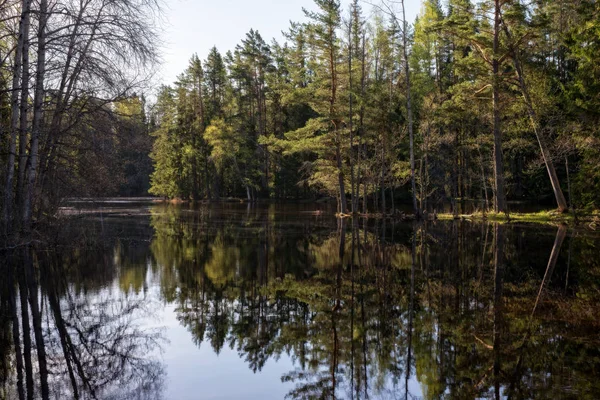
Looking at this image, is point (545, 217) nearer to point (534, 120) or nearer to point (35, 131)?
point (534, 120)

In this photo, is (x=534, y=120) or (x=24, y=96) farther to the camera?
(x=534, y=120)

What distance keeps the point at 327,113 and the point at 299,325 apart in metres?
25.7

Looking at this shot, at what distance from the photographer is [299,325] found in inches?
291

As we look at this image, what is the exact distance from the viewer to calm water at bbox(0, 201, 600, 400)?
5.32 metres

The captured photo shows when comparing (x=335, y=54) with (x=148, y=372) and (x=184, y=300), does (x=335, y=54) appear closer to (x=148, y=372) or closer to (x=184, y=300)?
(x=184, y=300)

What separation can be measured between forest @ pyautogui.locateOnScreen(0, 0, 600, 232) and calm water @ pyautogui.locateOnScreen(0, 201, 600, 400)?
3830mm

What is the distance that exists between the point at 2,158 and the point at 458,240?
14742 mm

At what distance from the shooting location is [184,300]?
904cm

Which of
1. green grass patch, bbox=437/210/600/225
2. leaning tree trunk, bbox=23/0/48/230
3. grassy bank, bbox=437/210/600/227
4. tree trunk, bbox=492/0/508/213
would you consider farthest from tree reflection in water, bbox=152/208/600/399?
tree trunk, bbox=492/0/508/213

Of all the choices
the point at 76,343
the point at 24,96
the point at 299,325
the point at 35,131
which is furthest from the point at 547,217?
the point at 76,343

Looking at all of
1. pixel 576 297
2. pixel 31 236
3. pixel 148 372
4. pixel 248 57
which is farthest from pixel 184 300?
pixel 248 57

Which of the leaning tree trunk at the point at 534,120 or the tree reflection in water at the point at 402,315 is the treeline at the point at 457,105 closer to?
the leaning tree trunk at the point at 534,120

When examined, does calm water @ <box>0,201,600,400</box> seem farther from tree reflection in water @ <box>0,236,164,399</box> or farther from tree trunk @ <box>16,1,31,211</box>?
tree trunk @ <box>16,1,31,211</box>

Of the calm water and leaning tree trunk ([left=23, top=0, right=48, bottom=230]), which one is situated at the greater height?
leaning tree trunk ([left=23, top=0, right=48, bottom=230])
